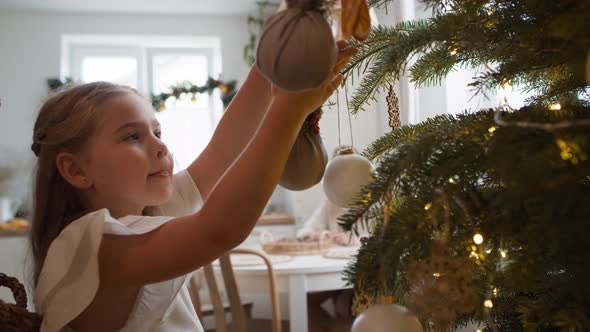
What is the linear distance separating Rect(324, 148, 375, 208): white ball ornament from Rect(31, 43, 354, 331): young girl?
0.16 ft

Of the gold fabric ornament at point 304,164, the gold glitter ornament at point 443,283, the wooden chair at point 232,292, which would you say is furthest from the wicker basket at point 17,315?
→ the wooden chair at point 232,292

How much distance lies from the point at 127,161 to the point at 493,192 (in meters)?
0.50

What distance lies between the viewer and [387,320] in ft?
1.25

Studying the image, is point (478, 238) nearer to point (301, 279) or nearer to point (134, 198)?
point (134, 198)

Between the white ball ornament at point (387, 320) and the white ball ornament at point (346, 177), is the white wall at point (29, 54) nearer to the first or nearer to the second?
the white ball ornament at point (346, 177)

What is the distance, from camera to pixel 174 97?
4598 mm

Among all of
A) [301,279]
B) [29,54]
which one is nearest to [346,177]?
[301,279]

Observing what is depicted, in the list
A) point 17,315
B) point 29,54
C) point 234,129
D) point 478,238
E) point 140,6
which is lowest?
point 17,315

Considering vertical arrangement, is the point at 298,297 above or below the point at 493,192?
below

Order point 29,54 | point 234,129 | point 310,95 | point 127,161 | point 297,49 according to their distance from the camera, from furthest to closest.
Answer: point 29,54
point 234,129
point 127,161
point 310,95
point 297,49

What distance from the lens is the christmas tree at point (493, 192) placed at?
13.3 inches

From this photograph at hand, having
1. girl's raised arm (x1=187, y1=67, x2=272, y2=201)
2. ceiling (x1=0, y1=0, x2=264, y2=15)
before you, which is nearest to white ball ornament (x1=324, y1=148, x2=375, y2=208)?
girl's raised arm (x1=187, y1=67, x2=272, y2=201)

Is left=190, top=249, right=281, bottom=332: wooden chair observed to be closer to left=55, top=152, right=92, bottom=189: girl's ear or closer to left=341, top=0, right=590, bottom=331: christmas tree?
left=55, top=152, right=92, bottom=189: girl's ear

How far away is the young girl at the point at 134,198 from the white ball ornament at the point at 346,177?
5 cm
